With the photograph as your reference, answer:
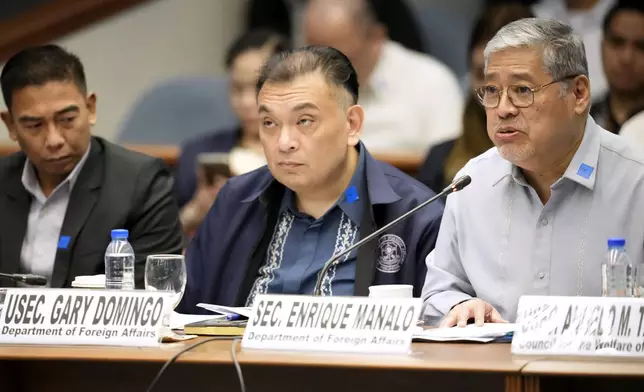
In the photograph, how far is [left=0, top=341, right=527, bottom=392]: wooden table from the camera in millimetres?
2143

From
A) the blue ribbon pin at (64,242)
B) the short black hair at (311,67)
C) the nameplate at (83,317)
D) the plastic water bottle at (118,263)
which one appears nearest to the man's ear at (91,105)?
the blue ribbon pin at (64,242)

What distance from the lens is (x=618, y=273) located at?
2.49 metres

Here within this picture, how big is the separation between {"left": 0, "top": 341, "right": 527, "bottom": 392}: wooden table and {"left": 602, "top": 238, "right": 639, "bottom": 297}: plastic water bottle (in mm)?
298

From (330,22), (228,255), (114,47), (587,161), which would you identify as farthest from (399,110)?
(587,161)

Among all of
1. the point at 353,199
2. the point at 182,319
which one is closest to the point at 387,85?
the point at 353,199

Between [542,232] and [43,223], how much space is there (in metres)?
1.54

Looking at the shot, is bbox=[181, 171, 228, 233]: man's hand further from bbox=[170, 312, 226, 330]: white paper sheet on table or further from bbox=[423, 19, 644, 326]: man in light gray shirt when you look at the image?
bbox=[423, 19, 644, 326]: man in light gray shirt

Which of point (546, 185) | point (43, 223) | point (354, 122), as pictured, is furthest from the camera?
point (43, 223)

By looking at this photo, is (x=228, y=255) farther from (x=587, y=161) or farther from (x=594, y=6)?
(x=594, y=6)

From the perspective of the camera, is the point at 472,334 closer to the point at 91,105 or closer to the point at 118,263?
the point at 118,263

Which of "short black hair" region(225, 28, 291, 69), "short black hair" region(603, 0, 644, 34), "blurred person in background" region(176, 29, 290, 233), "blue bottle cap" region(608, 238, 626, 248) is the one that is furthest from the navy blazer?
"short black hair" region(225, 28, 291, 69)

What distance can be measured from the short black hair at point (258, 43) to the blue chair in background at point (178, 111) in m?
0.50

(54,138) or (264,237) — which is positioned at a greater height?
(54,138)

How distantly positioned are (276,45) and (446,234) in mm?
2224
